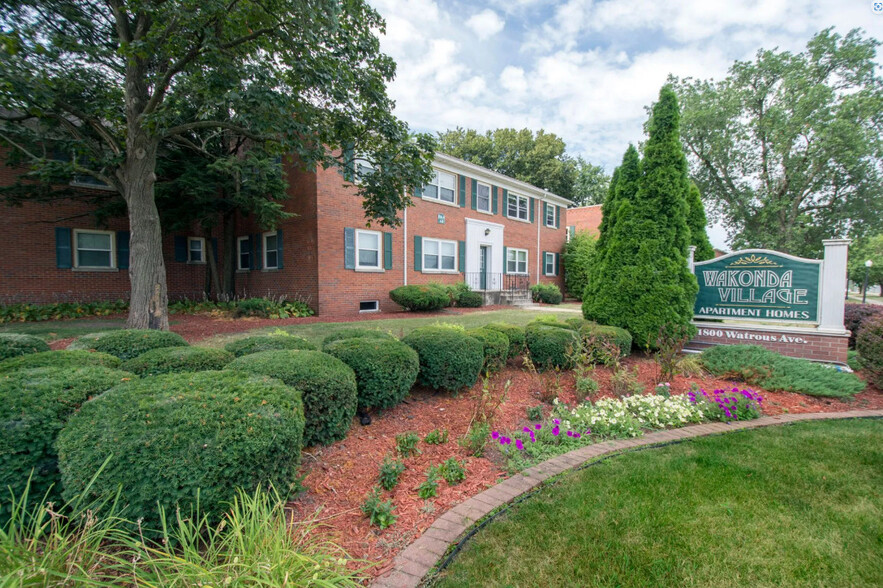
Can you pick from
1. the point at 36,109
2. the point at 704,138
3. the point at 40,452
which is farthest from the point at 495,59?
the point at 704,138

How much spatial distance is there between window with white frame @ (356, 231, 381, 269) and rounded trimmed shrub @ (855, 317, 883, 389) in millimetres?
11244

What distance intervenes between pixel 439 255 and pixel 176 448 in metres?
13.9

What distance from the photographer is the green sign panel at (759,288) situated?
5980mm

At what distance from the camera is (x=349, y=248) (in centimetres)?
1231

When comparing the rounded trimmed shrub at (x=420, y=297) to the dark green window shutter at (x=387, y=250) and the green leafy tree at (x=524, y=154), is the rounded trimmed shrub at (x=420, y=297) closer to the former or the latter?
the dark green window shutter at (x=387, y=250)

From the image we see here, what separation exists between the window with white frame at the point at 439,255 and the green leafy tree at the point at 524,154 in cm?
1532

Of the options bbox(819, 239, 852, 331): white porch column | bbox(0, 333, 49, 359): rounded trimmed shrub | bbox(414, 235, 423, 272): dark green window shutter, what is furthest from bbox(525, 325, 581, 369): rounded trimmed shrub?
bbox(414, 235, 423, 272): dark green window shutter

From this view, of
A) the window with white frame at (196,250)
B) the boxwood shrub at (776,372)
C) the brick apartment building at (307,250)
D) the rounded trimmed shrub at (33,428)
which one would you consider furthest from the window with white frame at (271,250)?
the boxwood shrub at (776,372)

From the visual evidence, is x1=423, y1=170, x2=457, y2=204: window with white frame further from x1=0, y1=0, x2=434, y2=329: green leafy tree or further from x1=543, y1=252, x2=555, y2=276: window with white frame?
x1=543, y1=252, x2=555, y2=276: window with white frame

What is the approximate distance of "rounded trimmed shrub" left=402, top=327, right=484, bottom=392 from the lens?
4.00m

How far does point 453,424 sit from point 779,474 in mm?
2474

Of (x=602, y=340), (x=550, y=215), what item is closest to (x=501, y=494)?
(x=602, y=340)

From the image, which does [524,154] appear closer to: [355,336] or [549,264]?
[549,264]

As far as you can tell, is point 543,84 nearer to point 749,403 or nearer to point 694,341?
point 694,341
